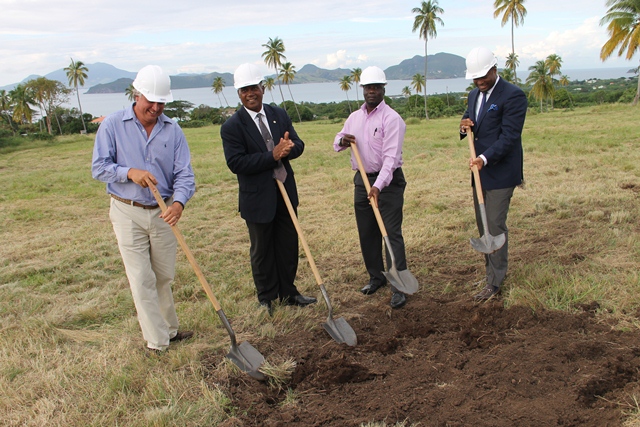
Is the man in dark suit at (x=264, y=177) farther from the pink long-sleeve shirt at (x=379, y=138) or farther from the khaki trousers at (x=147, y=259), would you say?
the khaki trousers at (x=147, y=259)

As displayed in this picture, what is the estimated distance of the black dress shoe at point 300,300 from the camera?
4.51m

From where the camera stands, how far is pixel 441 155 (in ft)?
45.6

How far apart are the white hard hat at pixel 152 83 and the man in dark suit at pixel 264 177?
680 mm

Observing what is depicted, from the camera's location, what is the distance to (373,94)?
4207 millimetres

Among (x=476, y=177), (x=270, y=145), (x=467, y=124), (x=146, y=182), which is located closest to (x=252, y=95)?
(x=270, y=145)

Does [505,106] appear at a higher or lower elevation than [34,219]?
higher

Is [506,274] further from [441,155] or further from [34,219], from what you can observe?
[441,155]

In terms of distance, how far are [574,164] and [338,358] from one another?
30.0 feet

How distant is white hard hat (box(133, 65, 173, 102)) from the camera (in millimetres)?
3203

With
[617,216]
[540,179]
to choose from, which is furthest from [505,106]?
[540,179]

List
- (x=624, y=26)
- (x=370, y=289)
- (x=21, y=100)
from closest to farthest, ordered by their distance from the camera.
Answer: (x=370, y=289)
(x=624, y=26)
(x=21, y=100)

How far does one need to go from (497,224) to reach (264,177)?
6.43 ft

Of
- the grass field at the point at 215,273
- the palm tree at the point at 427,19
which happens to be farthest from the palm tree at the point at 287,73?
the grass field at the point at 215,273

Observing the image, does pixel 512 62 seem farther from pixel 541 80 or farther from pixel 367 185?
pixel 367 185
